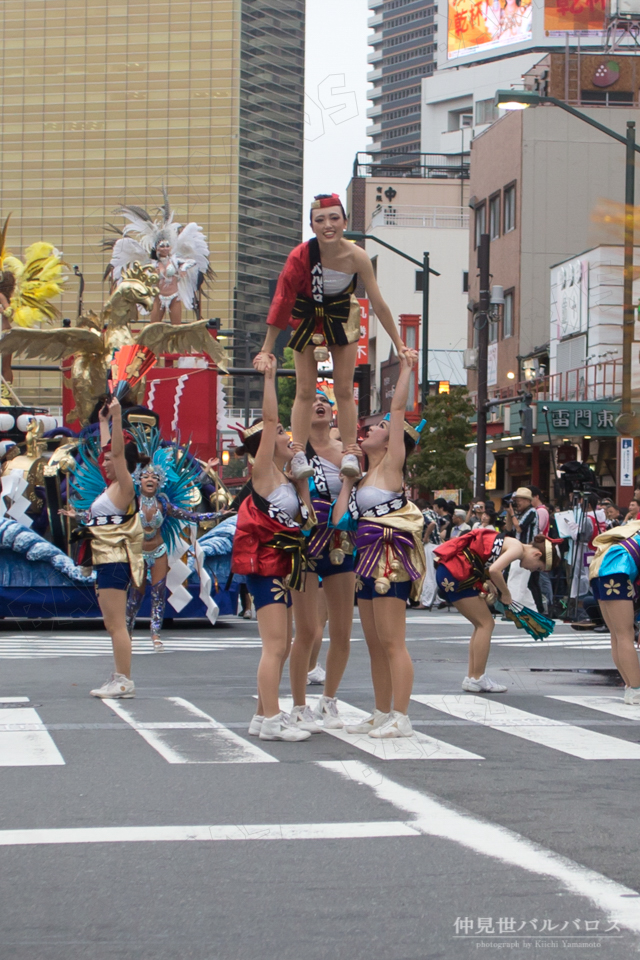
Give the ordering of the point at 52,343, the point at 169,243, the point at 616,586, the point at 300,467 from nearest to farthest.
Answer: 1. the point at 300,467
2. the point at 616,586
3. the point at 52,343
4. the point at 169,243

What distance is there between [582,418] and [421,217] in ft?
131

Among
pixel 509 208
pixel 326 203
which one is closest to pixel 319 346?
pixel 326 203

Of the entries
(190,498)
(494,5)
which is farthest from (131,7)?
(190,498)

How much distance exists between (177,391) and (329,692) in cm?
1241

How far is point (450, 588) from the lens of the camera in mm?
10523

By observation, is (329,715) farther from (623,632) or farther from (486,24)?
(486,24)

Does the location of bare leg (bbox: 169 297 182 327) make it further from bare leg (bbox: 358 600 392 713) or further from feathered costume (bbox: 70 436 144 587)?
bare leg (bbox: 358 600 392 713)

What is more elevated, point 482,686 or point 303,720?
point 303,720

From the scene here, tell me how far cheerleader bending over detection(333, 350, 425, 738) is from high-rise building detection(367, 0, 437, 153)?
161 m

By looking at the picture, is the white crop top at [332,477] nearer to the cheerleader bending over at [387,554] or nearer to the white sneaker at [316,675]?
the cheerleader bending over at [387,554]

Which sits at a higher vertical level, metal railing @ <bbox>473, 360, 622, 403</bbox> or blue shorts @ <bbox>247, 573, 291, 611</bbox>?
metal railing @ <bbox>473, 360, 622, 403</bbox>

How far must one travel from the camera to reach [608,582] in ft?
32.3

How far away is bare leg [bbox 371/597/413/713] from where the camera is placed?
303 inches

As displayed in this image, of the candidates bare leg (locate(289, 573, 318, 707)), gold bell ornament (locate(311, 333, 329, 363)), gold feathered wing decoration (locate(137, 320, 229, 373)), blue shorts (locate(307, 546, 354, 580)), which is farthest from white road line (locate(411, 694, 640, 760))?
gold feathered wing decoration (locate(137, 320, 229, 373))
